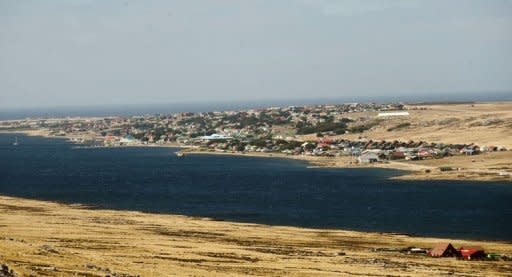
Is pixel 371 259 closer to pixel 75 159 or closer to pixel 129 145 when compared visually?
pixel 75 159

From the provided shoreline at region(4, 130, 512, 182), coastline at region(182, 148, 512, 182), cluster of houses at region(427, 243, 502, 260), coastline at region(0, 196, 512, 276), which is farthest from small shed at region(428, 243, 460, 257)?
coastline at region(182, 148, 512, 182)

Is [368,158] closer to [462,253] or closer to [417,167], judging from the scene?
[417,167]

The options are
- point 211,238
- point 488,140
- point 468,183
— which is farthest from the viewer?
point 488,140

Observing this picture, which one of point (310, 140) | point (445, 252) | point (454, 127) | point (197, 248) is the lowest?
point (310, 140)

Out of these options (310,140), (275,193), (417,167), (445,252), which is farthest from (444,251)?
(310,140)

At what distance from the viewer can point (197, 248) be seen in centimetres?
4400

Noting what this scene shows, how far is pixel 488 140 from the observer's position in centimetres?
12988

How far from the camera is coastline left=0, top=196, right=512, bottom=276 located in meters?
33.5

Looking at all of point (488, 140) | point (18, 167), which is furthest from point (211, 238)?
point (488, 140)

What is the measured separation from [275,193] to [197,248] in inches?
1597

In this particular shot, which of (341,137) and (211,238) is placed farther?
(341,137)

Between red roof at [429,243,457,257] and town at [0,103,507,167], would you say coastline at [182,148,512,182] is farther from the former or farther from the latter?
red roof at [429,243,457,257]

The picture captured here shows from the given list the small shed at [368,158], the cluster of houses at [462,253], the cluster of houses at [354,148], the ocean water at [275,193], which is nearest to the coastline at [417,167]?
the small shed at [368,158]

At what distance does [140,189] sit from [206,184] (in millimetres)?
8478
